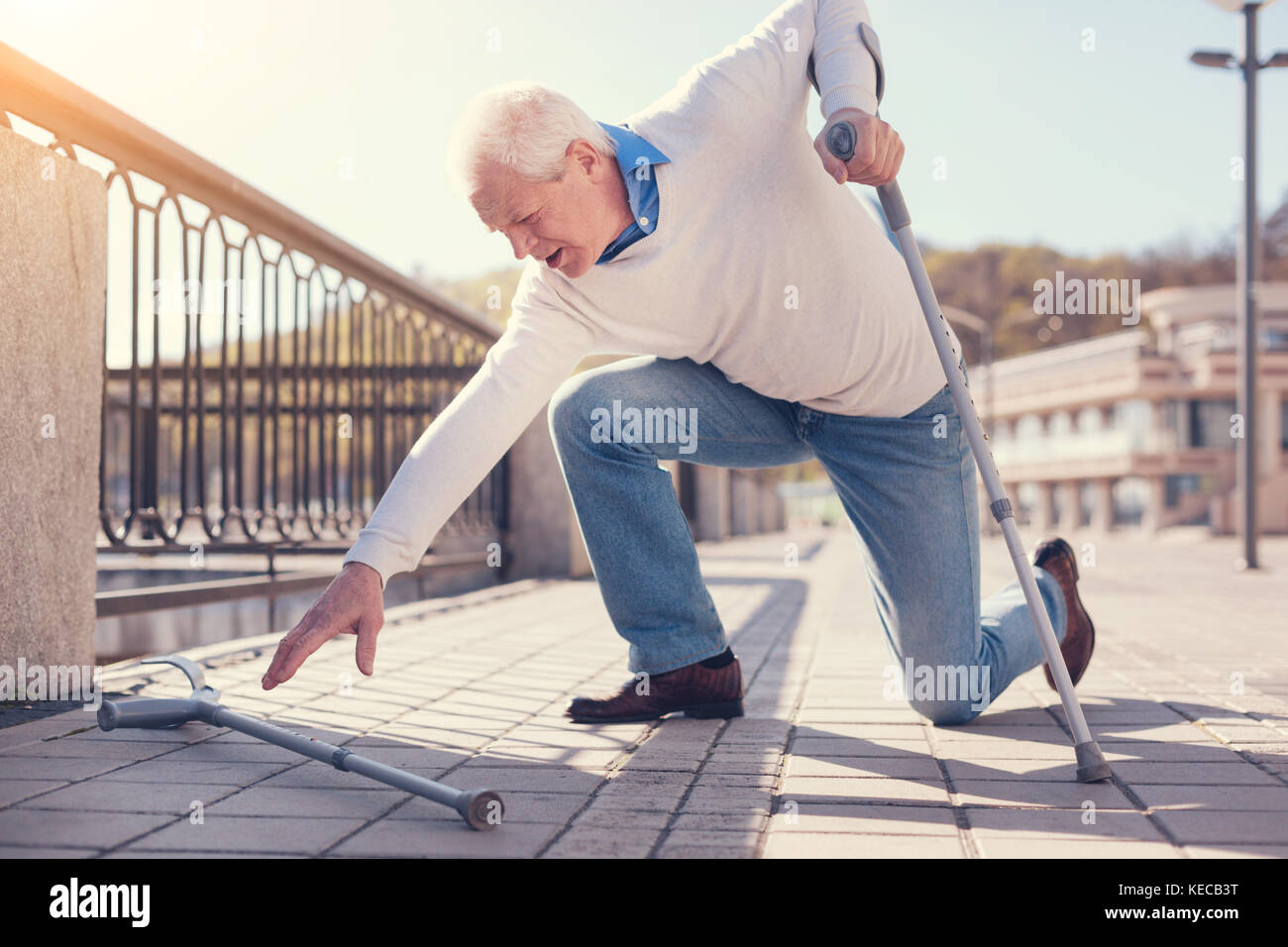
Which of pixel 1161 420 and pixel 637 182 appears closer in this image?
pixel 637 182

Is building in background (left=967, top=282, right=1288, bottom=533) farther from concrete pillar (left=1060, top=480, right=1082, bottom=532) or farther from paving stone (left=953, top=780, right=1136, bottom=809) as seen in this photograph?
paving stone (left=953, top=780, right=1136, bottom=809)

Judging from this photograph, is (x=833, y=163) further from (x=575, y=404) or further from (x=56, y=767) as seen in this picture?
(x=56, y=767)

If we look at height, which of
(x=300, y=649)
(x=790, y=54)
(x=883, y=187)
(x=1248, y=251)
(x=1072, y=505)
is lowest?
(x=1072, y=505)

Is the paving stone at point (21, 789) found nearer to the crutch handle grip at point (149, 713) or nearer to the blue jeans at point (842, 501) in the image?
the crutch handle grip at point (149, 713)

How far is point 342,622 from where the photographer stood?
211cm

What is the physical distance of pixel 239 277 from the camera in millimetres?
4375

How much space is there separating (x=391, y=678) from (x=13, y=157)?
1.77 metres

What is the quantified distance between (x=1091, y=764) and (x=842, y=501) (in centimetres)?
93

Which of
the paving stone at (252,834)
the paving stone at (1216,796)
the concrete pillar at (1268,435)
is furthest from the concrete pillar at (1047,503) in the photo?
the paving stone at (252,834)

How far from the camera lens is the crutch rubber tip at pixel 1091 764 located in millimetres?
2314

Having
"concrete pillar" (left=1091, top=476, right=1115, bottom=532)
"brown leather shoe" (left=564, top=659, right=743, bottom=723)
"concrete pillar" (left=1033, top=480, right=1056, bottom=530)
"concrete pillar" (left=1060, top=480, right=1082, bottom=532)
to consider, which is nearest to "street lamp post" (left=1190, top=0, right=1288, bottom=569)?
"brown leather shoe" (left=564, top=659, right=743, bottom=723)

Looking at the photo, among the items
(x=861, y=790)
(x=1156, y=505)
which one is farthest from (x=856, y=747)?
(x=1156, y=505)
